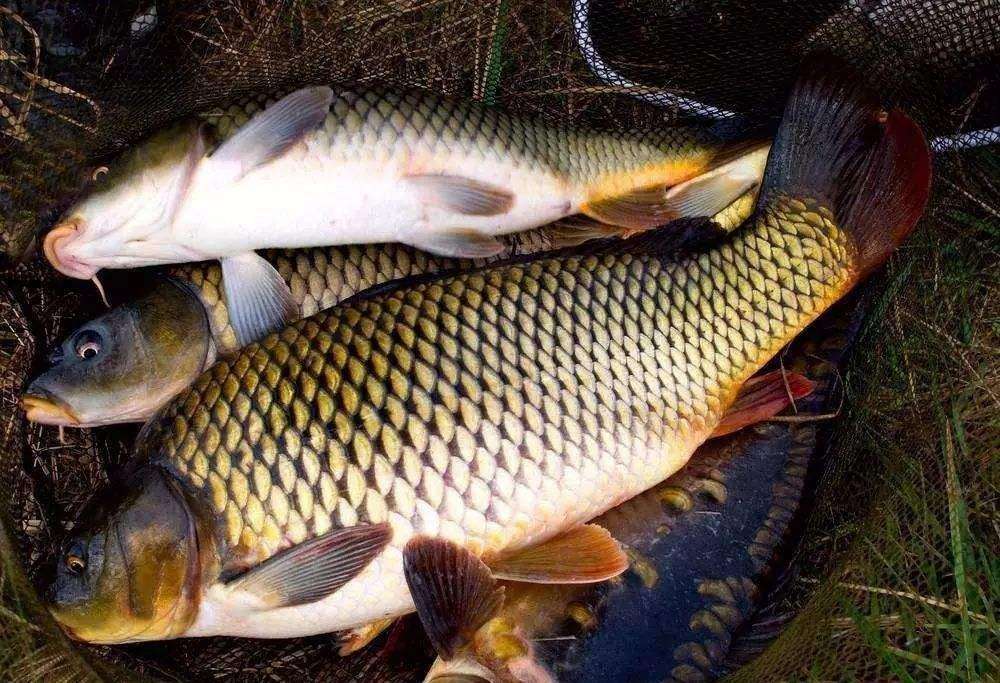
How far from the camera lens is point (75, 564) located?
138 cm

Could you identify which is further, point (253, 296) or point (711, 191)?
point (711, 191)

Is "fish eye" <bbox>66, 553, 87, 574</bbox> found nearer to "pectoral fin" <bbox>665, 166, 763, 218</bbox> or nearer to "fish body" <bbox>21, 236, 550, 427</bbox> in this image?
"fish body" <bbox>21, 236, 550, 427</bbox>

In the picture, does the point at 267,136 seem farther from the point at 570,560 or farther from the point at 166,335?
the point at 570,560

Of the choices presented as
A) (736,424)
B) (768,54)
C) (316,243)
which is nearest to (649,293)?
(736,424)

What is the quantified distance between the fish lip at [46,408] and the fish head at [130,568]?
0.84ft

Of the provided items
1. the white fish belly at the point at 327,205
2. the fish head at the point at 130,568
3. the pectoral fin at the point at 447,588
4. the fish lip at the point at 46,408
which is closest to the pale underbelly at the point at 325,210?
the white fish belly at the point at 327,205

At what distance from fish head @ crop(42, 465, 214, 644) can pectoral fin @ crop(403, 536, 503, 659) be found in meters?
0.35

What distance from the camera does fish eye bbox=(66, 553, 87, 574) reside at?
54.3 inches

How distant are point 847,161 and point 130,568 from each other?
1.55 m

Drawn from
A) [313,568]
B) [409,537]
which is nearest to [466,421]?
[409,537]

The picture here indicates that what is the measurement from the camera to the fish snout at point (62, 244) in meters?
1.56

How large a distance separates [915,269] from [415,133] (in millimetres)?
1097

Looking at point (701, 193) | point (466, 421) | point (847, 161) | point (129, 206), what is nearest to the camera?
point (466, 421)

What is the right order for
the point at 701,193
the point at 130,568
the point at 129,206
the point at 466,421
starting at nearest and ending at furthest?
1. the point at 130,568
2. the point at 466,421
3. the point at 129,206
4. the point at 701,193
